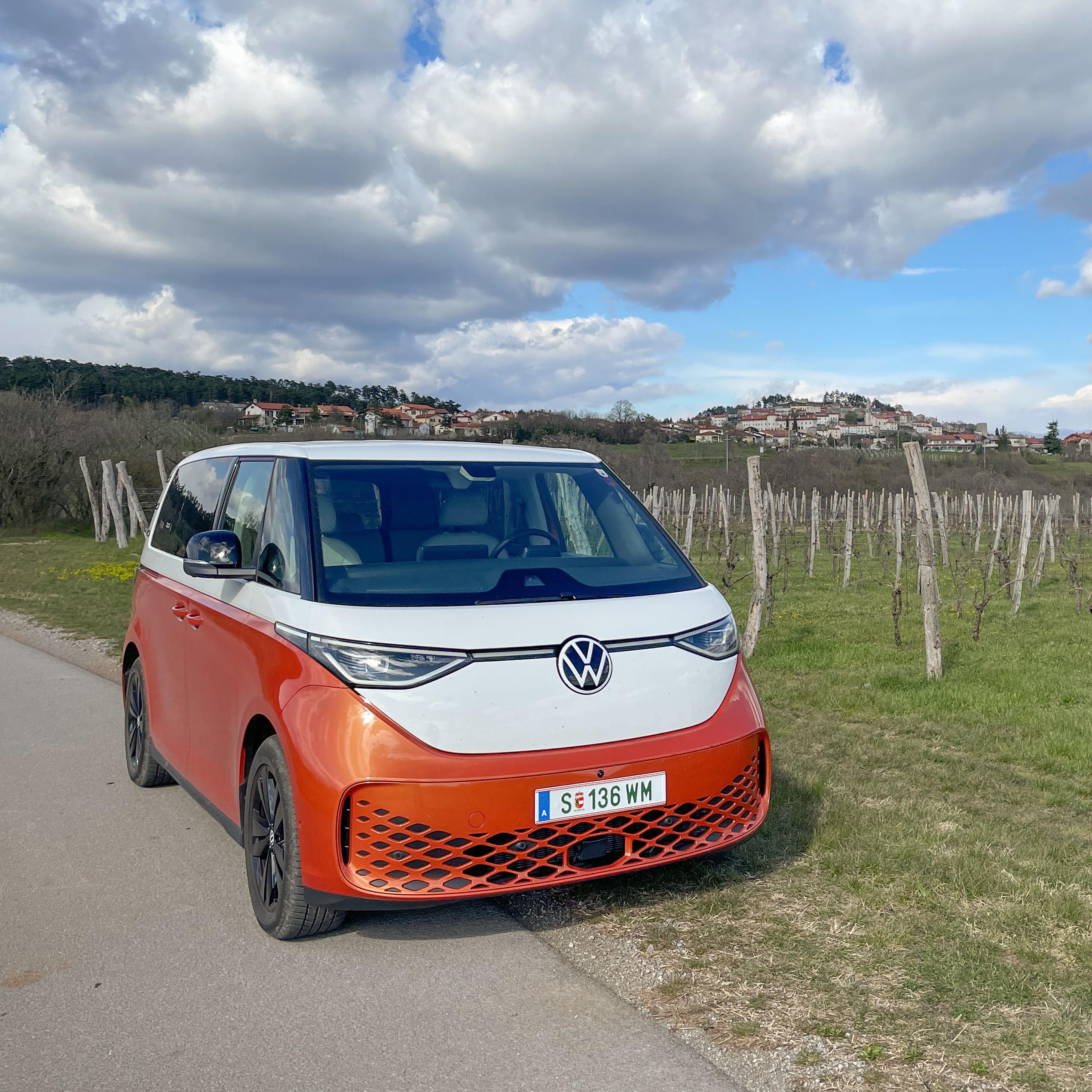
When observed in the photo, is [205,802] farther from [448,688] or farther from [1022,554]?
[1022,554]

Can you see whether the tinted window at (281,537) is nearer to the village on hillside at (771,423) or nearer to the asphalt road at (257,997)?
the asphalt road at (257,997)

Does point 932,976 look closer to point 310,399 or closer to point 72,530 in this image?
point 72,530

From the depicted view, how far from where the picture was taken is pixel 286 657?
3600 mm

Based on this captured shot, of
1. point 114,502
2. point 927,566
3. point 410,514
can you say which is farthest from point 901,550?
point 114,502

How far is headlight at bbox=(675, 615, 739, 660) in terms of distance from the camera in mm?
3807

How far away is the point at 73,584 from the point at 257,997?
56.5 ft

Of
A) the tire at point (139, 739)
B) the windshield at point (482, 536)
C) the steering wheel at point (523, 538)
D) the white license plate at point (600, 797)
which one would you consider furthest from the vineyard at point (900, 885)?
the tire at point (139, 739)

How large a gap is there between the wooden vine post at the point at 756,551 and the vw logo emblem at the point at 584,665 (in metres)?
6.78

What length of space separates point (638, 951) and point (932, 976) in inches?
37.8

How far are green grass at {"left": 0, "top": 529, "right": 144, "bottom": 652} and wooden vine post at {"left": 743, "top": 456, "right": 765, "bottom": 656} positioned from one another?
22.0 feet

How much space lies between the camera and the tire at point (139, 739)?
18.5ft

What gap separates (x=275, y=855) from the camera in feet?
12.3

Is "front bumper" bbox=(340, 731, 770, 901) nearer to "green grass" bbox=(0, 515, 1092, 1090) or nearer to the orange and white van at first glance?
the orange and white van

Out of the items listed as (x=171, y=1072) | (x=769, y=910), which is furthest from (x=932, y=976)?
(x=171, y=1072)
